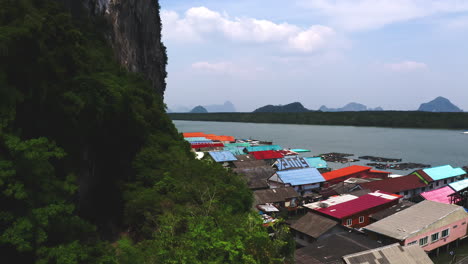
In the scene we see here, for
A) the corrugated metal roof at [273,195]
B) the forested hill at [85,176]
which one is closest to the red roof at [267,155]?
the corrugated metal roof at [273,195]

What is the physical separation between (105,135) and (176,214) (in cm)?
643

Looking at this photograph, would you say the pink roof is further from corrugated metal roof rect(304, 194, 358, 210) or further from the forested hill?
the forested hill

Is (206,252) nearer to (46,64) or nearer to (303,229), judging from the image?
(46,64)

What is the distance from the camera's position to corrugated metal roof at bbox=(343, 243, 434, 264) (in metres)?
13.9

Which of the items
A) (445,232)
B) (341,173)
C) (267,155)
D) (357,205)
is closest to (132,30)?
(267,155)

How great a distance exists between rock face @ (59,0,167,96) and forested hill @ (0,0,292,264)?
2.94 metres

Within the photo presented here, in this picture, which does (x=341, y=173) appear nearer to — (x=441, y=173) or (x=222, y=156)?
(x=441, y=173)

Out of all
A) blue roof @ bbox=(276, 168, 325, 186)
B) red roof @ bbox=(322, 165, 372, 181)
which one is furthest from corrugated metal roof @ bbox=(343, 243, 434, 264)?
red roof @ bbox=(322, 165, 372, 181)

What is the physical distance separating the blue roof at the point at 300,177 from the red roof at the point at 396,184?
14.7 feet

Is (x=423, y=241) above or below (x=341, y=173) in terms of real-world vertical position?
below

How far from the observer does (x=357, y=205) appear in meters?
23.1

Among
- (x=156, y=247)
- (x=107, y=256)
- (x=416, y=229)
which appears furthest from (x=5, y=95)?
(x=416, y=229)

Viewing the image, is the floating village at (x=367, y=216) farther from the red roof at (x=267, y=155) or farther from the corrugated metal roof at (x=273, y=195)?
the red roof at (x=267, y=155)

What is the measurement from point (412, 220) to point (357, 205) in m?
4.13
